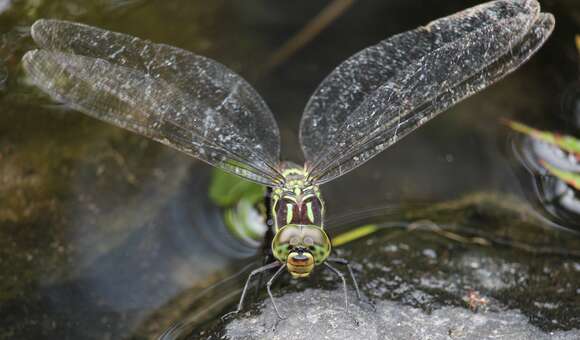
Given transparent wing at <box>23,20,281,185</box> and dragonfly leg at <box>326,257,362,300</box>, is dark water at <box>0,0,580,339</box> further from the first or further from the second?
transparent wing at <box>23,20,281,185</box>

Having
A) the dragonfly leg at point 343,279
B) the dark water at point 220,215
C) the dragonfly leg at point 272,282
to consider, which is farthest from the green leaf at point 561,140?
the dragonfly leg at point 272,282

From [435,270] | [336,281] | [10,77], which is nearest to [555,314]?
Result: [435,270]

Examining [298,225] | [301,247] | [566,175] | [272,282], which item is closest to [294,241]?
[301,247]

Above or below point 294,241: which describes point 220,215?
above

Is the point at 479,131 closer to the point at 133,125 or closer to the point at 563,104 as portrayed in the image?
the point at 563,104

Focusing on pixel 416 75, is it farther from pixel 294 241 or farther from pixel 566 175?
pixel 566 175

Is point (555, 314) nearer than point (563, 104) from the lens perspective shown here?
Yes

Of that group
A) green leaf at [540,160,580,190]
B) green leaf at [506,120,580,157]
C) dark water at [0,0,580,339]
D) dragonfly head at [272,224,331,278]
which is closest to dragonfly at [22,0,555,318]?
dragonfly head at [272,224,331,278]
